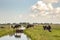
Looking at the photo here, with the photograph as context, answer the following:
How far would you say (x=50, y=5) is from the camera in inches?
823

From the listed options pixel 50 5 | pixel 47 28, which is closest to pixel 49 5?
pixel 50 5

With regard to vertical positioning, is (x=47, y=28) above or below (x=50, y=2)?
below

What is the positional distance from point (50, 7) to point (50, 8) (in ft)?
1.27

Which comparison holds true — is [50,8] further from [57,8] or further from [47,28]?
[47,28]

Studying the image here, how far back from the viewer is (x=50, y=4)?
20.9 metres

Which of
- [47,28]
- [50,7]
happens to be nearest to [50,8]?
[50,7]

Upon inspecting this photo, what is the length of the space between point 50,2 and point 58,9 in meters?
1.10

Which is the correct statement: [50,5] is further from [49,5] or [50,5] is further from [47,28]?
[47,28]

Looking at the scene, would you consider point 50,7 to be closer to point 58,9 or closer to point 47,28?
point 58,9

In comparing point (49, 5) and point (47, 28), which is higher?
point (49, 5)

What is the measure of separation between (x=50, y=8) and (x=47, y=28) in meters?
4.16

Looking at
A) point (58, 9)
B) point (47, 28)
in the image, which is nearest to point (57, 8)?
point (58, 9)

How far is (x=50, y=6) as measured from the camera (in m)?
21.0

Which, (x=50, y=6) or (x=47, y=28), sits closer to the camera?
(x=50, y=6)
